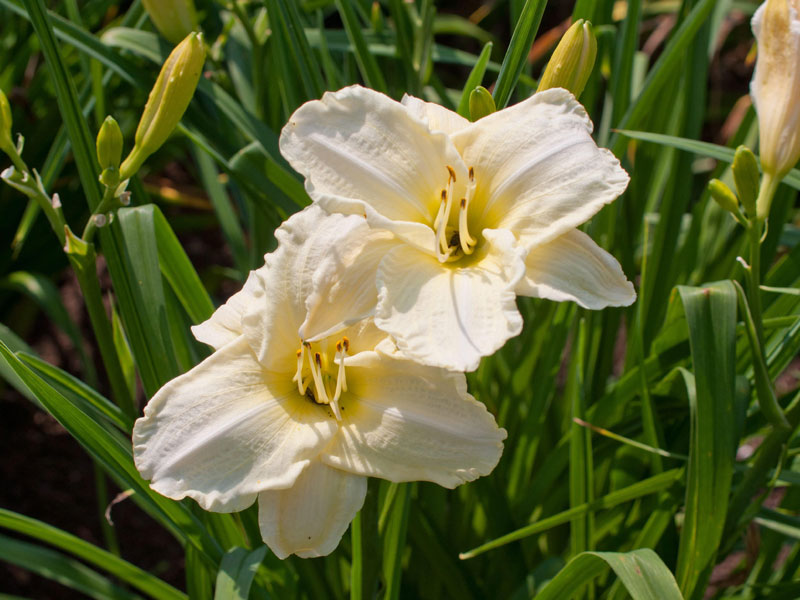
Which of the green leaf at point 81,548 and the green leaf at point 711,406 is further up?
the green leaf at point 711,406

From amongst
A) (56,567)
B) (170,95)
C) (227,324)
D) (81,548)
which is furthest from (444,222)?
(56,567)

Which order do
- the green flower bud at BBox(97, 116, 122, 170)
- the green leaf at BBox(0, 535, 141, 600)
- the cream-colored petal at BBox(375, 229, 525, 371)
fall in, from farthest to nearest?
the green leaf at BBox(0, 535, 141, 600) → the green flower bud at BBox(97, 116, 122, 170) → the cream-colored petal at BBox(375, 229, 525, 371)

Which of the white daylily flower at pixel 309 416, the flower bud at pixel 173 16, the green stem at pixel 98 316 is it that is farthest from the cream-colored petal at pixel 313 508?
the flower bud at pixel 173 16

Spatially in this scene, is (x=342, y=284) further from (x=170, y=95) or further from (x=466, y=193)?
(x=170, y=95)

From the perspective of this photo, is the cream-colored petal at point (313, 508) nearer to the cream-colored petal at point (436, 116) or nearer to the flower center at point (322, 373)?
the flower center at point (322, 373)

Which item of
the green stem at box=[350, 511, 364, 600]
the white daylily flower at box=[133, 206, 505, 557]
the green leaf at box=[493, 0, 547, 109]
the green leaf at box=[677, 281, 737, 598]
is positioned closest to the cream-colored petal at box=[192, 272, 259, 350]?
the white daylily flower at box=[133, 206, 505, 557]

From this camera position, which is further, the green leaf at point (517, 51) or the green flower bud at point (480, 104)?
the green leaf at point (517, 51)

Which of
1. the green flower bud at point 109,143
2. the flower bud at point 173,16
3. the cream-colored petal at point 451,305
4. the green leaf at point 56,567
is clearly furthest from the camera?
the flower bud at point 173,16

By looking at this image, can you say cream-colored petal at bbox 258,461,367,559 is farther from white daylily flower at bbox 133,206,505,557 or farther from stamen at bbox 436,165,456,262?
stamen at bbox 436,165,456,262
